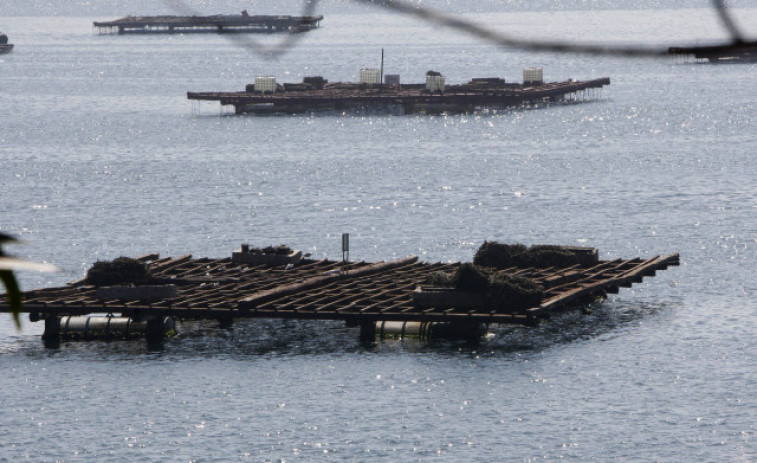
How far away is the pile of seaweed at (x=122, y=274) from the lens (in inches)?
2827

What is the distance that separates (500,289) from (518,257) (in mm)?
15701

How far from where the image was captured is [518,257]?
7862cm

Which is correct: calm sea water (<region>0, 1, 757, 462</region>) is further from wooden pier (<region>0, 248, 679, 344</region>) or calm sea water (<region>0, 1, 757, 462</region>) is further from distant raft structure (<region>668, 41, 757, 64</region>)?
wooden pier (<region>0, 248, 679, 344</region>)

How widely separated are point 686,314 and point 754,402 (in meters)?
20.5

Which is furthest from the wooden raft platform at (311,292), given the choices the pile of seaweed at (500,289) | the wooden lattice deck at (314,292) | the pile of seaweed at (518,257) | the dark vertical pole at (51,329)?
the pile of seaweed at (518,257)

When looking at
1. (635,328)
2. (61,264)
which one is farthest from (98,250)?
(635,328)

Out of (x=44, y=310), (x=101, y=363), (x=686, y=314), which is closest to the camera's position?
(x=101, y=363)

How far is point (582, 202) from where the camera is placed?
436 ft

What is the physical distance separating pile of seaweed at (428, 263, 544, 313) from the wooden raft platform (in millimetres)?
514

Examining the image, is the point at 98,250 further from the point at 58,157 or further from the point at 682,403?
the point at 58,157

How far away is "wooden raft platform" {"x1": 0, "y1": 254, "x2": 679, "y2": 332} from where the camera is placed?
211ft

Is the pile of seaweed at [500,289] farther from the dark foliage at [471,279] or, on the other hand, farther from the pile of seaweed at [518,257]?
the pile of seaweed at [518,257]

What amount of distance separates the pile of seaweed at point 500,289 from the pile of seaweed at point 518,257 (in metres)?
13.7

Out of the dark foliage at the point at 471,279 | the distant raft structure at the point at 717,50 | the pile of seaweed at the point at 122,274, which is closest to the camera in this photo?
the distant raft structure at the point at 717,50
